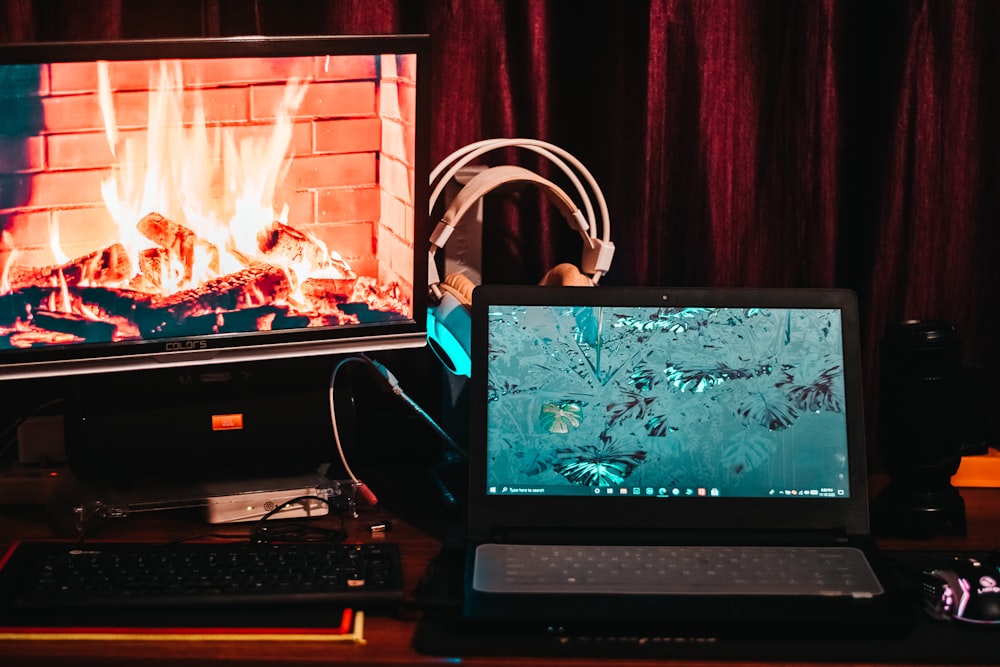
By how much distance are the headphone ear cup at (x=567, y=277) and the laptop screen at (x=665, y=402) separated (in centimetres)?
19

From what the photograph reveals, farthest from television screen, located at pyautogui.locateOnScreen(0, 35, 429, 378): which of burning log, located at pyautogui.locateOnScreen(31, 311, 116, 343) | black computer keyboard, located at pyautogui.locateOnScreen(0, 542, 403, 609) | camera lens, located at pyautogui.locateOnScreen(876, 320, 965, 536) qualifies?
camera lens, located at pyautogui.locateOnScreen(876, 320, 965, 536)

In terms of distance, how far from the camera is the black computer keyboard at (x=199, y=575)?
105 centimetres

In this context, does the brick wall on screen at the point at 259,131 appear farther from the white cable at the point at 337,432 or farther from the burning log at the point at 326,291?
the white cable at the point at 337,432

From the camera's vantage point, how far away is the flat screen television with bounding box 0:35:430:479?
1183 mm

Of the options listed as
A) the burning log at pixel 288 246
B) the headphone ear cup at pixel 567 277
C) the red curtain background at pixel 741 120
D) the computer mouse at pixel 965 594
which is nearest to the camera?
the computer mouse at pixel 965 594

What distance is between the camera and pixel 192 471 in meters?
1.33

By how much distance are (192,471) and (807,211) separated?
95cm

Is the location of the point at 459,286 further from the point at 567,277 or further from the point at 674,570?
the point at 674,570

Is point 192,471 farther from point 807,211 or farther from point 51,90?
point 807,211

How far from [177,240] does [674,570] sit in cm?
68

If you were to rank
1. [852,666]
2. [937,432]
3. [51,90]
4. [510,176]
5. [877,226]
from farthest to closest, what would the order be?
1. [877,226]
2. [510,176]
3. [937,432]
4. [51,90]
5. [852,666]

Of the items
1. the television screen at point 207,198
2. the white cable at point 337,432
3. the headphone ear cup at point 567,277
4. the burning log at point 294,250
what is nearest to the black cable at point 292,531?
the white cable at point 337,432

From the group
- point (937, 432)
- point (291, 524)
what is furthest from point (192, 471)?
point (937, 432)

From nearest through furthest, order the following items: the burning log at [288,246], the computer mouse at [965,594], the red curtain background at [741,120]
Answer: the computer mouse at [965,594] → the burning log at [288,246] → the red curtain background at [741,120]
